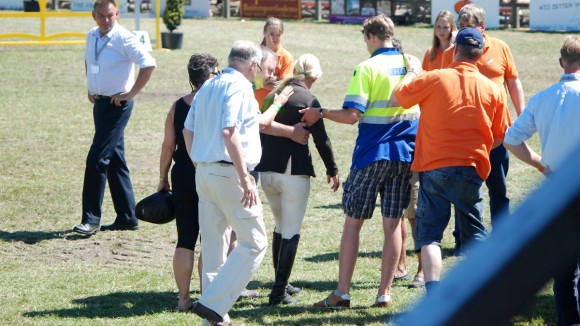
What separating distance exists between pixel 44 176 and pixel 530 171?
568 centimetres

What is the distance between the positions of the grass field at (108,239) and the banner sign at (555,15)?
10630mm

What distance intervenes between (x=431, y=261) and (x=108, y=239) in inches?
150

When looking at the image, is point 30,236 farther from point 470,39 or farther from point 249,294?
point 470,39

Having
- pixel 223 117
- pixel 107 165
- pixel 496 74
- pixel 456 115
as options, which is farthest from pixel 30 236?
pixel 456 115

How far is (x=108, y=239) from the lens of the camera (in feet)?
26.8

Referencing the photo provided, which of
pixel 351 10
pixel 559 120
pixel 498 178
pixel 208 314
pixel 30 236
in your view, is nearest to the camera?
pixel 559 120

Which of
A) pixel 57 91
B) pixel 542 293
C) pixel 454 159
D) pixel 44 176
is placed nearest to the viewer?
pixel 542 293

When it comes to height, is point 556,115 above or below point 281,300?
above

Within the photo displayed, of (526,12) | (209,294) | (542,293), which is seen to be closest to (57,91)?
(209,294)

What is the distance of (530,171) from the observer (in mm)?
10969

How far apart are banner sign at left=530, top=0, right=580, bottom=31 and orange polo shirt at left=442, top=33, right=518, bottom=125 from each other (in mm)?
23179

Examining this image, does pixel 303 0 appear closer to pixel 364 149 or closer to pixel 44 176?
pixel 44 176

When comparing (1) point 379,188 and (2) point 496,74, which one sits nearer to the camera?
(1) point 379,188

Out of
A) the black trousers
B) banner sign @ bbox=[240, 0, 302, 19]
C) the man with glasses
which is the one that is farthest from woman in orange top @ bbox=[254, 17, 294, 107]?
→ banner sign @ bbox=[240, 0, 302, 19]
